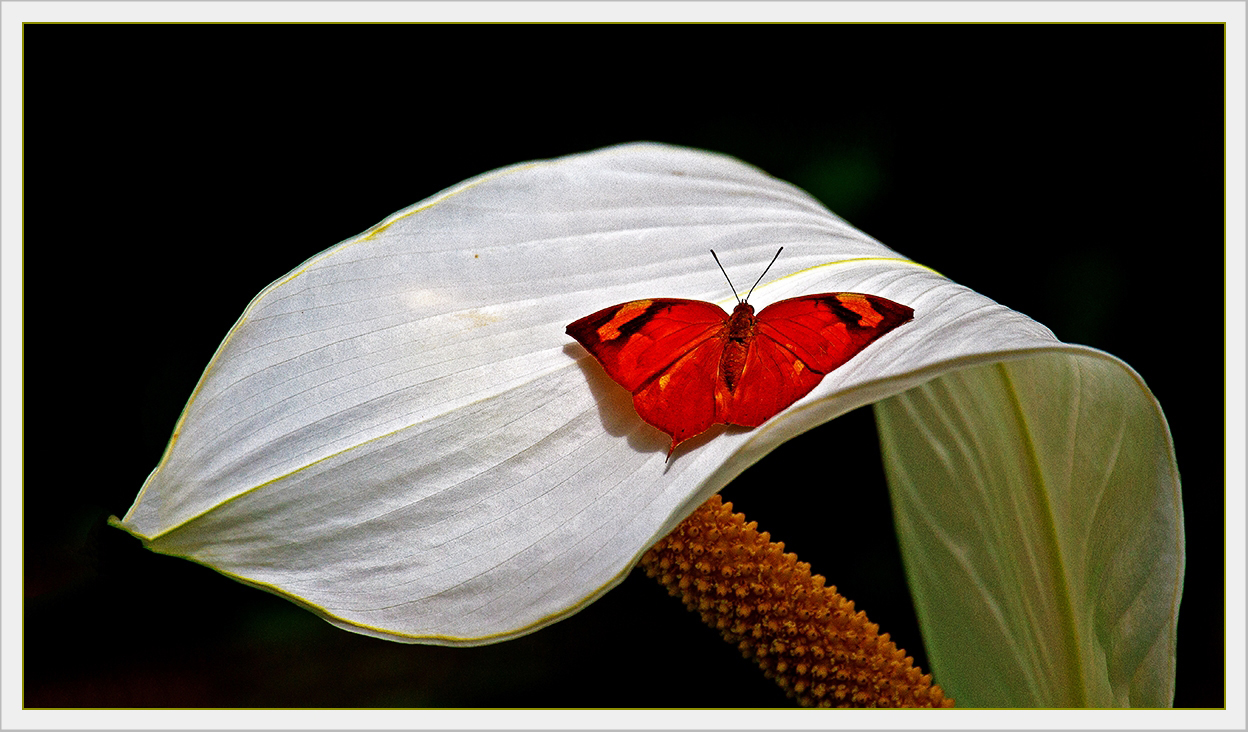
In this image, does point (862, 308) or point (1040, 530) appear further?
point (1040, 530)

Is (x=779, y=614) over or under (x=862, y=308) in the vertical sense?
under

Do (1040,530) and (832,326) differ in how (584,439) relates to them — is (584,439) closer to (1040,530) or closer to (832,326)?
(832,326)

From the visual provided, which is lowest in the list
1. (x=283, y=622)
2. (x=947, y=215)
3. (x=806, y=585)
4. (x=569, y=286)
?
(x=283, y=622)

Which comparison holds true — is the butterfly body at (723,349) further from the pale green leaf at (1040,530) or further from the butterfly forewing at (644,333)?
the pale green leaf at (1040,530)

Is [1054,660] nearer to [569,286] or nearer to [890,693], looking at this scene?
[890,693]

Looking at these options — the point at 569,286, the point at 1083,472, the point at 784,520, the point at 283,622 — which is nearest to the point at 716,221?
the point at 569,286

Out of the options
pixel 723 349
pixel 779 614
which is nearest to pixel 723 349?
pixel 723 349
